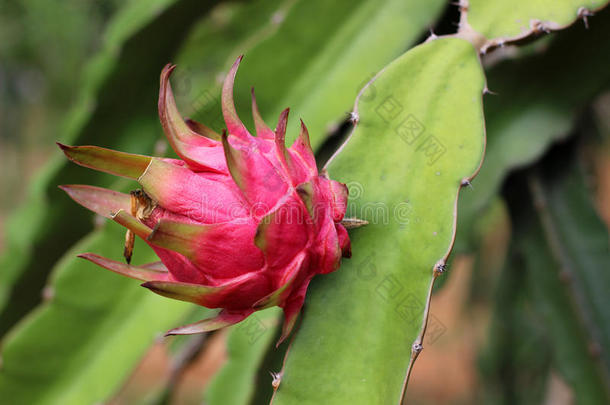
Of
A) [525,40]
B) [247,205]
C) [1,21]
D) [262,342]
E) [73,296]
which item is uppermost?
[1,21]

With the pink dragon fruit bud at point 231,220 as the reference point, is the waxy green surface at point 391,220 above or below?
below

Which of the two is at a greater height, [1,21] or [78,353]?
[1,21]

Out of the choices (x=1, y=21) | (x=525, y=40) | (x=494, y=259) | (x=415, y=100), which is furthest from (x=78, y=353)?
(x=1, y=21)

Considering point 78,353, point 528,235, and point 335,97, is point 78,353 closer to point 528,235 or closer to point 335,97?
point 335,97

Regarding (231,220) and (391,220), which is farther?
(391,220)

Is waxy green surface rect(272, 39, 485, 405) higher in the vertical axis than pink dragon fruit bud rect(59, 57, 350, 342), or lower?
lower

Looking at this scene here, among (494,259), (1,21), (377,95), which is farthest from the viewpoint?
(1,21)

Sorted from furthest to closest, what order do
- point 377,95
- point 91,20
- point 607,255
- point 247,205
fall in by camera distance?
point 91,20 < point 607,255 < point 377,95 < point 247,205

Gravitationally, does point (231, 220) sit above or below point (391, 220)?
above
